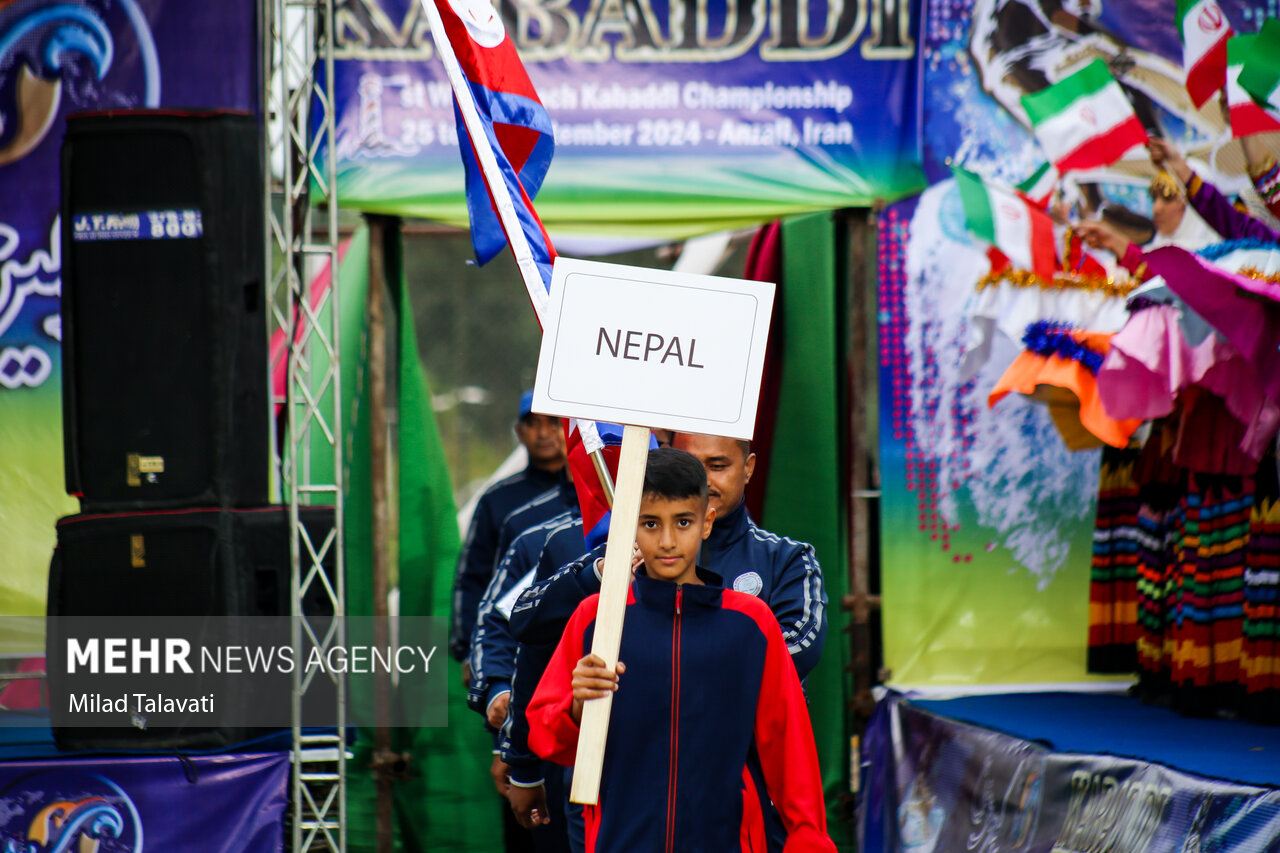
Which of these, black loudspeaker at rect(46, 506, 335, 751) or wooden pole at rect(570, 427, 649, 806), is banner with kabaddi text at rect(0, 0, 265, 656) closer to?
black loudspeaker at rect(46, 506, 335, 751)

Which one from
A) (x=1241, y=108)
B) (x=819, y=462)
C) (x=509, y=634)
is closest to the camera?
(x=1241, y=108)

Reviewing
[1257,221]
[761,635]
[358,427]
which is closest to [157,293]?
[358,427]

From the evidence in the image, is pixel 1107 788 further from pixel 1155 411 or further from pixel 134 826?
pixel 134 826

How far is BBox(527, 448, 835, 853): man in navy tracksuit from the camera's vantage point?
234cm

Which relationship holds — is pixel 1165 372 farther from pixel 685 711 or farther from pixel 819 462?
pixel 685 711

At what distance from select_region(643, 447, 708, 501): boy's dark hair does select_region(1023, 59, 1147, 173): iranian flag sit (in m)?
2.23

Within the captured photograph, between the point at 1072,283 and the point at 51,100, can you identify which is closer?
the point at 1072,283

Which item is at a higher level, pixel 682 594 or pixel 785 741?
pixel 682 594

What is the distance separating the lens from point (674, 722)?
92.9 inches

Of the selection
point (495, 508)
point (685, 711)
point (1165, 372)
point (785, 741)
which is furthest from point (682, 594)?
point (495, 508)

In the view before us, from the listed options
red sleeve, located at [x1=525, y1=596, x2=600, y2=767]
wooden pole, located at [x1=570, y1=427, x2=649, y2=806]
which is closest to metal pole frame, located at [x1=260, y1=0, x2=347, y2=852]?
red sleeve, located at [x1=525, y1=596, x2=600, y2=767]

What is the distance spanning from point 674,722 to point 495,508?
2442 millimetres

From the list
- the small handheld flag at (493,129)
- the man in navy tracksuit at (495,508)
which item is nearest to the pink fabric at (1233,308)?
the small handheld flag at (493,129)

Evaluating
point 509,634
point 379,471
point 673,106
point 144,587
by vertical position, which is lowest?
point 509,634
